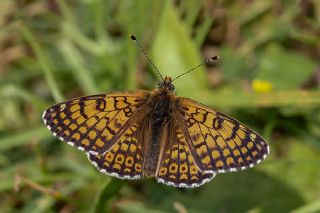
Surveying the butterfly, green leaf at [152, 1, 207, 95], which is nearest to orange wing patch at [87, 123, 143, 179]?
the butterfly

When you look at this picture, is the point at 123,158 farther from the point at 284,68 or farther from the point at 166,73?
the point at 284,68

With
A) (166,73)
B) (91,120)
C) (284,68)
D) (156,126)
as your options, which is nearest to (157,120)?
(156,126)

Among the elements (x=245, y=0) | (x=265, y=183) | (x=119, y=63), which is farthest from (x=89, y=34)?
(x=265, y=183)

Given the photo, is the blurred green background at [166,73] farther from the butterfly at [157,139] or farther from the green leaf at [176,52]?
the butterfly at [157,139]

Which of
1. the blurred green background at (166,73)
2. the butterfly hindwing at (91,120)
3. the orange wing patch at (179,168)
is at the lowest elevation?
the orange wing patch at (179,168)

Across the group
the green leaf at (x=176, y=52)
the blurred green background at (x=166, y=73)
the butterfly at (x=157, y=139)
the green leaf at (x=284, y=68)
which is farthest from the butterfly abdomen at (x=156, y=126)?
the green leaf at (x=284, y=68)

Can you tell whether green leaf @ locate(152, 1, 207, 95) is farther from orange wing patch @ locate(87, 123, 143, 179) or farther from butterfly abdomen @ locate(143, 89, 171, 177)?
orange wing patch @ locate(87, 123, 143, 179)

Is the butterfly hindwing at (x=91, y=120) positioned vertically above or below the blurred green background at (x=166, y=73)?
below

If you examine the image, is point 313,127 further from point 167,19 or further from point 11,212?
point 11,212
